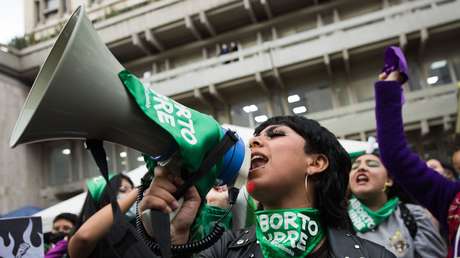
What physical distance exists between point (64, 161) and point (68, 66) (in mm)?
14854

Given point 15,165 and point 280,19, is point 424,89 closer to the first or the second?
point 280,19

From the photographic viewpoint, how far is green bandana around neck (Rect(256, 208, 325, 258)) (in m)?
1.26

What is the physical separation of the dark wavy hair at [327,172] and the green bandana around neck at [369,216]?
40.7 inches

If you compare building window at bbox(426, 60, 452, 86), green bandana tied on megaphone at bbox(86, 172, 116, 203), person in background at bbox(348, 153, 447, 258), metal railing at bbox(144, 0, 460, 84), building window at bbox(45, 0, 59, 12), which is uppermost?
building window at bbox(45, 0, 59, 12)

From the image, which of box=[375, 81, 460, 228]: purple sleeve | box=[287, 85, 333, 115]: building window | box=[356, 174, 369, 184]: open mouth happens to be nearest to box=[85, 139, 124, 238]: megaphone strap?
box=[375, 81, 460, 228]: purple sleeve

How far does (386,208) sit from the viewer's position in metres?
2.46

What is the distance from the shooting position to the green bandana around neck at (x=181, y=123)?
91 cm

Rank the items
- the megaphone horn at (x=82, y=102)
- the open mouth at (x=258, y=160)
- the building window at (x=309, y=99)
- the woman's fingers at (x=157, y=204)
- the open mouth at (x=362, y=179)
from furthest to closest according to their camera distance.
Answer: the building window at (x=309, y=99) < the open mouth at (x=362, y=179) < the open mouth at (x=258, y=160) < the woman's fingers at (x=157, y=204) < the megaphone horn at (x=82, y=102)

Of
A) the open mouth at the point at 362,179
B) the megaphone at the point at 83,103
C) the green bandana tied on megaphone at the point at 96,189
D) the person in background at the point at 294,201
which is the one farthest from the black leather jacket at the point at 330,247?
the open mouth at the point at 362,179

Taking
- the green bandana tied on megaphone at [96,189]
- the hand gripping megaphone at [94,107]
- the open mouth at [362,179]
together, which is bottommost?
the open mouth at [362,179]

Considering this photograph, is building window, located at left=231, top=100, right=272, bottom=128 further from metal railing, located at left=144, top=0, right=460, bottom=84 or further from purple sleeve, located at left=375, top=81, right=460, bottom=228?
purple sleeve, located at left=375, top=81, right=460, bottom=228

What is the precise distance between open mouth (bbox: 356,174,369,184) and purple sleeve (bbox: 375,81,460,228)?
1.97ft

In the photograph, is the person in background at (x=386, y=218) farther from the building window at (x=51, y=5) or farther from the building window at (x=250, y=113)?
the building window at (x=51, y=5)

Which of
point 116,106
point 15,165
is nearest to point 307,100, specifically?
point 15,165
